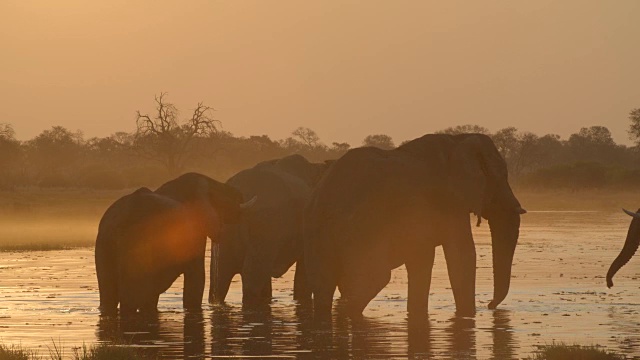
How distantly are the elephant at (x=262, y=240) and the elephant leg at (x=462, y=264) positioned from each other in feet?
13.8

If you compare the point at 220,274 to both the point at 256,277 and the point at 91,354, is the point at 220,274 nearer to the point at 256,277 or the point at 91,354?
the point at 256,277

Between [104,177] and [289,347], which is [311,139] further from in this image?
[289,347]

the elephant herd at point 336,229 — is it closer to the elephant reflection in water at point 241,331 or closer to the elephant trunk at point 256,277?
the elephant trunk at point 256,277

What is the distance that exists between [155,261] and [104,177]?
250ft

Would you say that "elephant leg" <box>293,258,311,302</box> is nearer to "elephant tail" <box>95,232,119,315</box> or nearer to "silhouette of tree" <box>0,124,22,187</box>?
"elephant tail" <box>95,232,119,315</box>

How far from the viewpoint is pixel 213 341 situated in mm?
19719

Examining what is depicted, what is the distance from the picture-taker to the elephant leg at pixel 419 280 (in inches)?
865

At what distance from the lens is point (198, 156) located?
371 feet

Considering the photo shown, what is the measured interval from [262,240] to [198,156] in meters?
87.3

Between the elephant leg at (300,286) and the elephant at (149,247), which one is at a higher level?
the elephant at (149,247)

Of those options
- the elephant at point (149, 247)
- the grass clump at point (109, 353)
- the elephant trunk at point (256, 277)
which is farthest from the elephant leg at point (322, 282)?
the elephant trunk at point (256, 277)

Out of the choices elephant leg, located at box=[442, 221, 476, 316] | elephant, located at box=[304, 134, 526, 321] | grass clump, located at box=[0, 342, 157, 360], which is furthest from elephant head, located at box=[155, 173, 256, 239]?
grass clump, located at box=[0, 342, 157, 360]

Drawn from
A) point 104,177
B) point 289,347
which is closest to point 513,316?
point 289,347

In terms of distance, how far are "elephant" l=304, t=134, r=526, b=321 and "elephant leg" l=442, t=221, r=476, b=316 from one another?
0.02 meters
